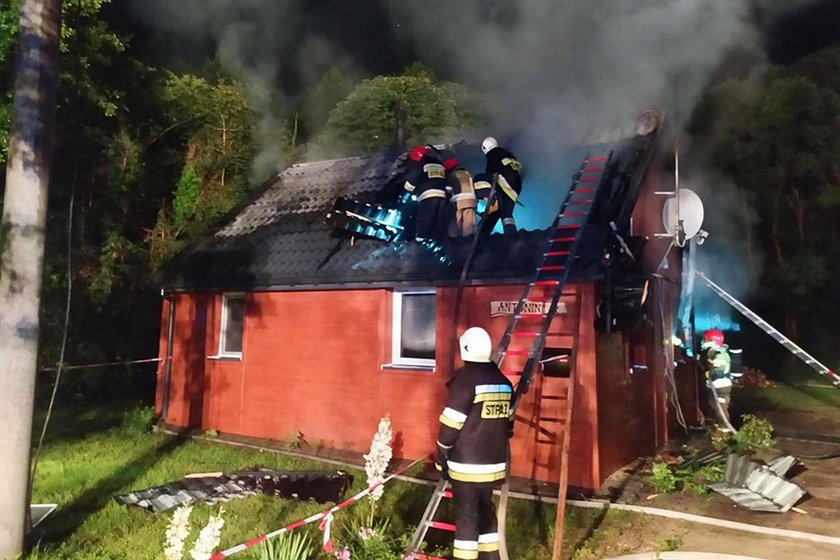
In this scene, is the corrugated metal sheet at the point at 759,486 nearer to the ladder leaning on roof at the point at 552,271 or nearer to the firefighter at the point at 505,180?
the ladder leaning on roof at the point at 552,271

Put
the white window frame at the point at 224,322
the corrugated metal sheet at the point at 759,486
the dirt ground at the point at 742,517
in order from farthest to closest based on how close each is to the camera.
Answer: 1. the white window frame at the point at 224,322
2. the corrugated metal sheet at the point at 759,486
3. the dirt ground at the point at 742,517

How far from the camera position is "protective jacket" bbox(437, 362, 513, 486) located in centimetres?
423

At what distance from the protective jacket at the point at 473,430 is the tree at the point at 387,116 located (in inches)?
925

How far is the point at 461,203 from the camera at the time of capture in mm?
8594

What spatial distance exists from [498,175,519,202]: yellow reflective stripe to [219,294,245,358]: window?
4.66 m

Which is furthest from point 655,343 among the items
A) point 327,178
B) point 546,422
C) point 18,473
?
point 18,473

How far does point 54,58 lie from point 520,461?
6.12 metres

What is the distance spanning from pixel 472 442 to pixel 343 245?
5.38 meters

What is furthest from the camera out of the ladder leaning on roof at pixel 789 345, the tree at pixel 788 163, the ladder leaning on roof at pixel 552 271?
the tree at pixel 788 163

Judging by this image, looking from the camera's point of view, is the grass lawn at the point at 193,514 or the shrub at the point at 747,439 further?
the shrub at the point at 747,439

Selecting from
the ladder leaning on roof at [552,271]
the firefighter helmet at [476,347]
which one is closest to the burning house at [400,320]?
the ladder leaning on roof at [552,271]

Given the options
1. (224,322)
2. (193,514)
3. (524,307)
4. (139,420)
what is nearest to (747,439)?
(524,307)

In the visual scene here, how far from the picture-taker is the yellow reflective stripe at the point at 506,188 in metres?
8.30

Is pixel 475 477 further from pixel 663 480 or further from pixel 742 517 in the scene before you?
pixel 663 480
